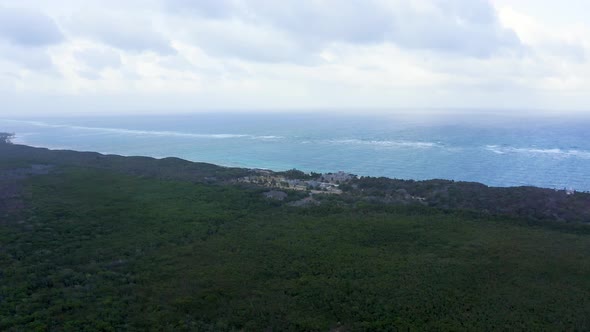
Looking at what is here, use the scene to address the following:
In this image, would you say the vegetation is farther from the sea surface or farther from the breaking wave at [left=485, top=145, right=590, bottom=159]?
the breaking wave at [left=485, top=145, right=590, bottom=159]

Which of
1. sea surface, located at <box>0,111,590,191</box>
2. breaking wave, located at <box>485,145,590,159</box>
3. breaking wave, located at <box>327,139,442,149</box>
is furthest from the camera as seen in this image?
breaking wave, located at <box>327,139,442,149</box>

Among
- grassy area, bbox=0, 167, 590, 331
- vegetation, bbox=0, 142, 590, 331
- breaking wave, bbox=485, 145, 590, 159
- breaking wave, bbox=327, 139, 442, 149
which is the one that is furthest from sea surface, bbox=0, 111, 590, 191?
grassy area, bbox=0, 167, 590, 331

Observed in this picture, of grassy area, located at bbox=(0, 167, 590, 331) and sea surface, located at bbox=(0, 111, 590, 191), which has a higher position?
sea surface, located at bbox=(0, 111, 590, 191)

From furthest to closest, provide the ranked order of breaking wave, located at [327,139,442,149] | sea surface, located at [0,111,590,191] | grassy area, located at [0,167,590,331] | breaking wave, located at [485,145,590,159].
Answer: breaking wave, located at [327,139,442,149], breaking wave, located at [485,145,590,159], sea surface, located at [0,111,590,191], grassy area, located at [0,167,590,331]

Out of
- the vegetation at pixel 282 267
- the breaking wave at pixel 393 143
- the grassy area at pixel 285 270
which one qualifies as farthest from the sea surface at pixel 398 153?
the grassy area at pixel 285 270

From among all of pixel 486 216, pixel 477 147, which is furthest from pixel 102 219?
pixel 477 147

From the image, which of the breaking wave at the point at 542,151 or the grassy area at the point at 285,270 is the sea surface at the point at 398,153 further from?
the grassy area at the point at 285,270
